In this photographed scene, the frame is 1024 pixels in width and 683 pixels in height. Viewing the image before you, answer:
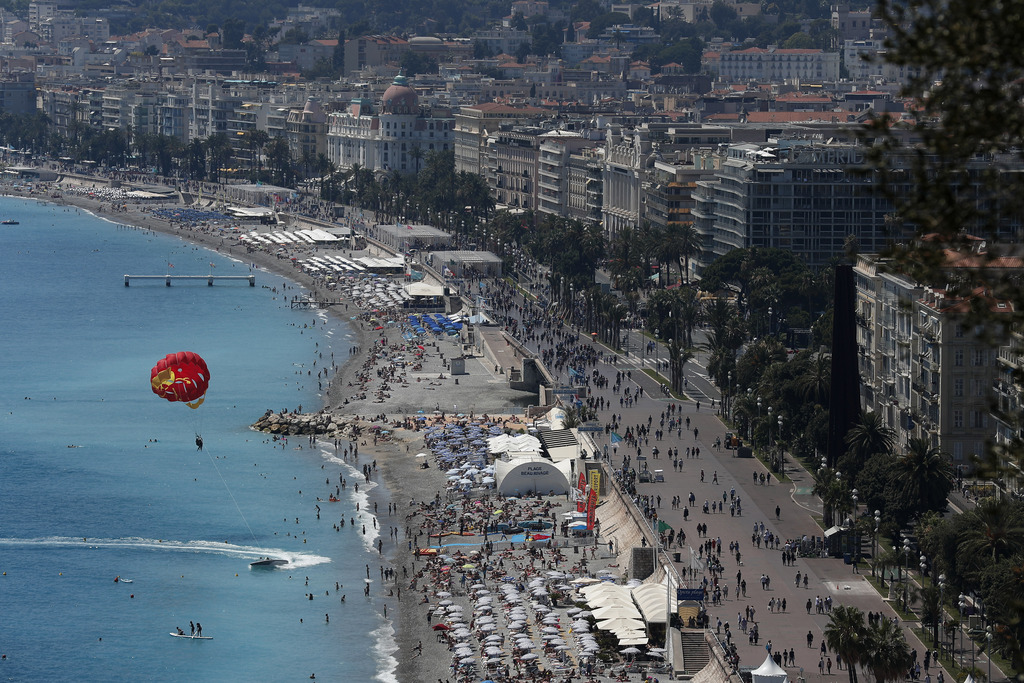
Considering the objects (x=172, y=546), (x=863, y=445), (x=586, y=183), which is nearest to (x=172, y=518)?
(x=172, y=546)

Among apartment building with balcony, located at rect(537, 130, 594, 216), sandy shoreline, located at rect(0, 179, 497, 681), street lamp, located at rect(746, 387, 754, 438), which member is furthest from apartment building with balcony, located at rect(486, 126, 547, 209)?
street lamp, located at rect(746, 387, 754, 438)

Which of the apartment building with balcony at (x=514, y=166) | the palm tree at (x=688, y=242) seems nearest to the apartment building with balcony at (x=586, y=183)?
the apartment building with balcony at (x=514, y=166)

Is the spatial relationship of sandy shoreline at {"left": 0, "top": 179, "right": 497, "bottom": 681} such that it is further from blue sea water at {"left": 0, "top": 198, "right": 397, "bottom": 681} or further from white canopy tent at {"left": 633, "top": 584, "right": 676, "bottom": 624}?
white canopy tent at {"left": 633, "top": 584, "right": 676, "bottom": 624}

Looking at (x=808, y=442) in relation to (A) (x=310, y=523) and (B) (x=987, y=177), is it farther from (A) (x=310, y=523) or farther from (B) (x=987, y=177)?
(B) (x=987, y=177)

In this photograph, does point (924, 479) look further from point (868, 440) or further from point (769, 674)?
point (769, 674)

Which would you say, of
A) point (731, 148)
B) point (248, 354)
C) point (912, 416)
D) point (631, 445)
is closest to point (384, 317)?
point (248, 354)
